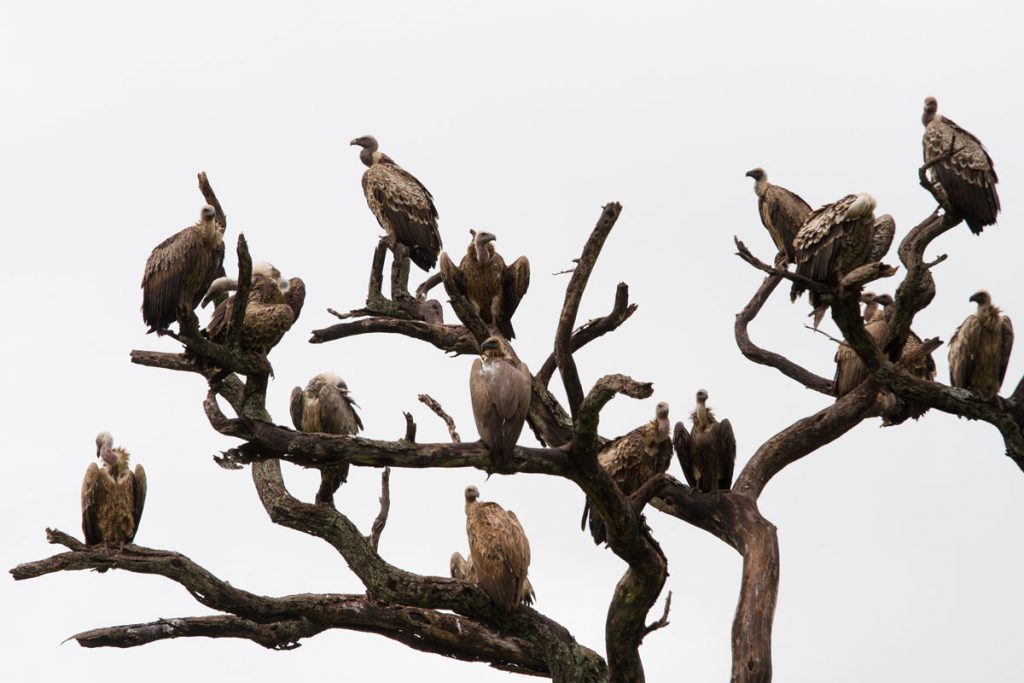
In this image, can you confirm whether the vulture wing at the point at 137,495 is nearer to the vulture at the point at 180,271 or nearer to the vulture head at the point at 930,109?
the vulture at the point at 180,271

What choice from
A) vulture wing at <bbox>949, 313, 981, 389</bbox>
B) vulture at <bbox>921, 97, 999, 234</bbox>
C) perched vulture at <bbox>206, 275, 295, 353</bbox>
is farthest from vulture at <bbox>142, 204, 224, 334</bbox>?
vulture wing at <bbox>949, 313, 981, 389</bbox>

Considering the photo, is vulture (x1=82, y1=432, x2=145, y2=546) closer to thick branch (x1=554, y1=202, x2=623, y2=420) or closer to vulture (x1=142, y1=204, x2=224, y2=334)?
vulture (x1=142, y1=204, x2=224, y2=334)

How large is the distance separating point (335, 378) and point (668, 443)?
280 centimetres

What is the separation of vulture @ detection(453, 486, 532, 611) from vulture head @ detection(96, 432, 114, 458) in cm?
317

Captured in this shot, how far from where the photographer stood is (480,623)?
→ 10.5 meters

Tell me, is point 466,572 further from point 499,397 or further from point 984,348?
point 984,348

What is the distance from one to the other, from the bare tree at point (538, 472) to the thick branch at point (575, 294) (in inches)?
0.4

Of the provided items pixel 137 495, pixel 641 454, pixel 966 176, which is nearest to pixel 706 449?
pixel 641 454

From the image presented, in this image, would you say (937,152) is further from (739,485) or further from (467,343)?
(467,343)

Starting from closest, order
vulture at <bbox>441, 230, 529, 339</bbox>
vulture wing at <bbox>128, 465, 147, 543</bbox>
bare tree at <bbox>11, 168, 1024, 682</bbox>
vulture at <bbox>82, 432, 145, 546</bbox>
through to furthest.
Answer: bare tree at <bbox>11, 168, 1024, 682</bbox> → vulture at <bbox>82, 432, 145, 546</bbox> → vulture wing at <bbox>128, 465, 147, 543</bbox> → vulture at <bbox>441, 230, 529, 339</bbox>

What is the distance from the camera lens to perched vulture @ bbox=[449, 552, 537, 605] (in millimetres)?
11469

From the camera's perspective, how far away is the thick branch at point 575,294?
31.0 ft

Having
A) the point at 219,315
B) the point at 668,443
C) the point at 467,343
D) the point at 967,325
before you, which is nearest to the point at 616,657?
the point at 668,443

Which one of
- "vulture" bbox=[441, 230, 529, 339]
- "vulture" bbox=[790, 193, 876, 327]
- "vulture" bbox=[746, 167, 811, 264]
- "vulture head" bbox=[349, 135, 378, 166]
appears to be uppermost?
"vulture head" bbox=[349, 135, 378, 166]
